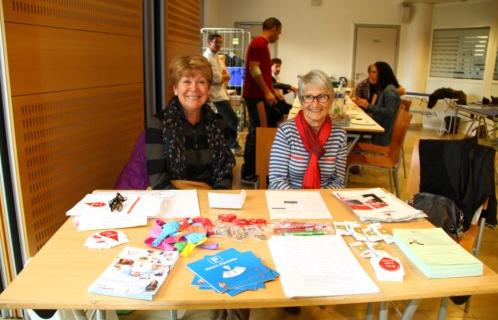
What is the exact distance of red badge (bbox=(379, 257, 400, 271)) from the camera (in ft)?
3.79

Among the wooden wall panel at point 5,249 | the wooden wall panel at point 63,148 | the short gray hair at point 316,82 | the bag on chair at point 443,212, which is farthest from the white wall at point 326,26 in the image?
the wooden wall panel at point 5,249

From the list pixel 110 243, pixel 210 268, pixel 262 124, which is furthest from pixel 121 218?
pixel 262 124

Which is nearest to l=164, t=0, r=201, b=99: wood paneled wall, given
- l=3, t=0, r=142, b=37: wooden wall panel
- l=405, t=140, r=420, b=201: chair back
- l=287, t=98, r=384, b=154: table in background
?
l=3, t=0, r=142, b=37: wooden wall panel

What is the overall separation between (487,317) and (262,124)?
232 cm

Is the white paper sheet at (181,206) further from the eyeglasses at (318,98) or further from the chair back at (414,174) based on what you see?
the chair back at (414,174)

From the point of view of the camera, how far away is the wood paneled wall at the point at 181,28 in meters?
3.28

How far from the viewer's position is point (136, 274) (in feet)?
3.59

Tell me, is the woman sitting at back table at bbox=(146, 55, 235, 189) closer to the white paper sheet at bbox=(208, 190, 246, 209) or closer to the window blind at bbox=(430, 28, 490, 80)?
the white paper sheet at bbox=(208, 190, 246, 209)

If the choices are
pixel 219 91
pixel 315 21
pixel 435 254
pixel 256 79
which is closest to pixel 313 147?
pixel 435 254

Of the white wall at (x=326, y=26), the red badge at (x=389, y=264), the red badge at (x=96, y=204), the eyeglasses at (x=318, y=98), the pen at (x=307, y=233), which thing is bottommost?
the red badge at (x=389, y=264)

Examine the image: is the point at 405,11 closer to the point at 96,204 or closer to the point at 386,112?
the point at 386,112

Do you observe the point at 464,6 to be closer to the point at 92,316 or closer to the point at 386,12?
the point at 386,12

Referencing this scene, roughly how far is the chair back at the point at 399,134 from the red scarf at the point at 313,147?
1554 millimetres

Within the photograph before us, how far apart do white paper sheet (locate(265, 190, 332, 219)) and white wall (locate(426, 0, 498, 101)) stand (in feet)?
22.9
